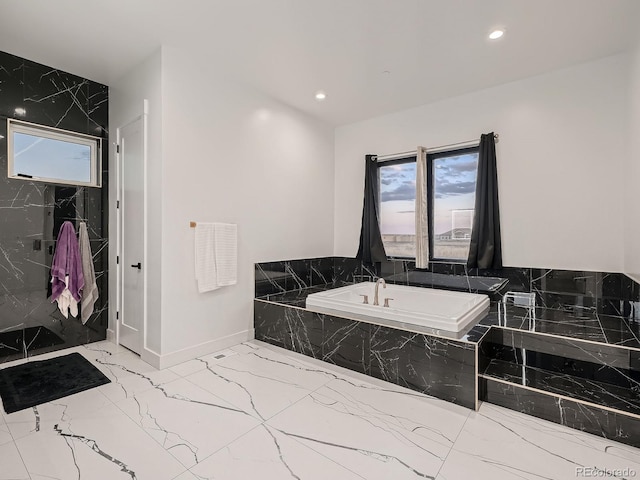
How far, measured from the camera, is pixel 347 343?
273 cm

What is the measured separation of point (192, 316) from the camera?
114 inches

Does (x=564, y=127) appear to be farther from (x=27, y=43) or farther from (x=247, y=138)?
(x=27, y=43)

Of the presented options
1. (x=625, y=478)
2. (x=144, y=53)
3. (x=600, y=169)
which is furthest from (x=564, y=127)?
(x=144, y=53)

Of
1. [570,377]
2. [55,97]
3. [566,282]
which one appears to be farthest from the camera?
[55,97]

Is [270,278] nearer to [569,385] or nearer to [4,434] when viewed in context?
[4,434]

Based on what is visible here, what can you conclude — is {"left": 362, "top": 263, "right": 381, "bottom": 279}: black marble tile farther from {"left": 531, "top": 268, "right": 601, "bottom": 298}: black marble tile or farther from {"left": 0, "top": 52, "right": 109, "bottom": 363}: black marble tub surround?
{"left": 0, "top": 52, "right": 109, "bottom": 363}: black marble tub surround

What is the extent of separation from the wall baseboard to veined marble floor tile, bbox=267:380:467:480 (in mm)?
1225

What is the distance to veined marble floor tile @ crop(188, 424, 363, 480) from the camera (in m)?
1.53

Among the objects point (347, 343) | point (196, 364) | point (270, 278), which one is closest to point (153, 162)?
point (270, 278)

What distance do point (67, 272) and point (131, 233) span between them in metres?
0.68

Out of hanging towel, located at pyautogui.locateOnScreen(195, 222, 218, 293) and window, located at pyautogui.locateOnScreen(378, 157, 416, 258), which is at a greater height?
window, located at pyautogui.locateOnScreen(378, 157, 416, 258)

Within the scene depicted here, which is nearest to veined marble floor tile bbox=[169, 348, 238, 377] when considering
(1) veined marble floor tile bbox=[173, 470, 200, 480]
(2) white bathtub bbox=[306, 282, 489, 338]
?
(2) white bathtub bbox=[306, 282, 489, 338]

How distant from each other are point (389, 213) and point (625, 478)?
3135 millimetres

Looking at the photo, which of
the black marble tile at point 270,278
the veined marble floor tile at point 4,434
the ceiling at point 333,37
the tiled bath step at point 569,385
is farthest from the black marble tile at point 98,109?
the tiled bath step at point 569,385
